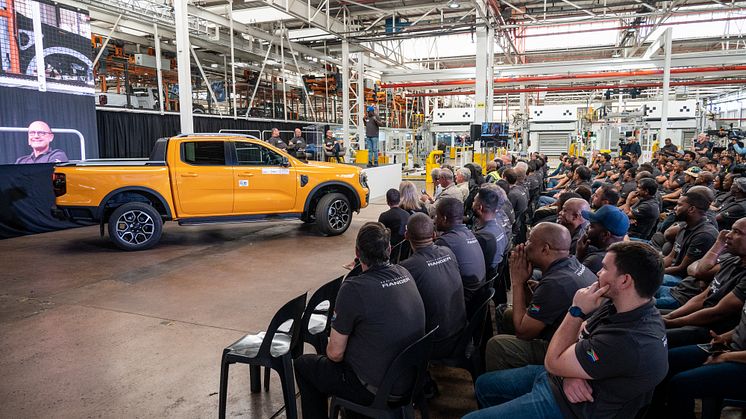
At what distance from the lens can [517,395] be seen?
257 cm

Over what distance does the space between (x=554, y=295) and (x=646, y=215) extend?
13.0 ft

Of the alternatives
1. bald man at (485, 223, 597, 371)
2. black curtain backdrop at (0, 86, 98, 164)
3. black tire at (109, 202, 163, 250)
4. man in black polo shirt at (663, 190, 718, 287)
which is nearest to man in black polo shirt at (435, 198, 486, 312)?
bald man at (485, 223, 597, 371)

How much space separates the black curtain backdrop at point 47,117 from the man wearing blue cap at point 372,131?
7.58 m

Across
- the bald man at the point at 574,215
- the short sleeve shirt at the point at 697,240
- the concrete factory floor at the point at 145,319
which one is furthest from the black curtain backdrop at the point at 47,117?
the short sleeve shirt at the point at 697,240

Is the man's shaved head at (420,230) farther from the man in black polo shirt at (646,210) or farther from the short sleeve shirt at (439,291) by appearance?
the man in black polo shirt at (646,210)

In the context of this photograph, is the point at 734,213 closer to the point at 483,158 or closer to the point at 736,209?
the point at 736,209

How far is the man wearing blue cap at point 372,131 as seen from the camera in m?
14.9

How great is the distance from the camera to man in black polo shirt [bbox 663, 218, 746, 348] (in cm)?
301

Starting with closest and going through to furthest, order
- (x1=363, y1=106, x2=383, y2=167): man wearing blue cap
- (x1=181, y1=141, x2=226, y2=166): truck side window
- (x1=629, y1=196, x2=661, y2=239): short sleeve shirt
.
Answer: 1. (x1=629, y1=196, x2=661, y2=239): short sleeve shirt
2. (x1=181, y1=141, x2=226, y2=166): truck side window
3. (x1=363, y1=106, x2=383, y2=167): man wearing blue cap

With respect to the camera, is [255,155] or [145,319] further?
[255,155]

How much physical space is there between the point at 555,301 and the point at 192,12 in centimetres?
1280

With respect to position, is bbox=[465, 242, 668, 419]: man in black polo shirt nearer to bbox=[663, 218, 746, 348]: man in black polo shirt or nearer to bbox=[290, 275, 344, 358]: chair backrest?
bbox=[290, 275, 344, 358]: chair backrest

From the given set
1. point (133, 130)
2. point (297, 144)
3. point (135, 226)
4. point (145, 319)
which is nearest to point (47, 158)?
point (133, 130)

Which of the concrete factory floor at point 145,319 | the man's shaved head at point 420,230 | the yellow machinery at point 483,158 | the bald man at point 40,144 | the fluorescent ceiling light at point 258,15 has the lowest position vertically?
the concrete factory floor at point 145,319
